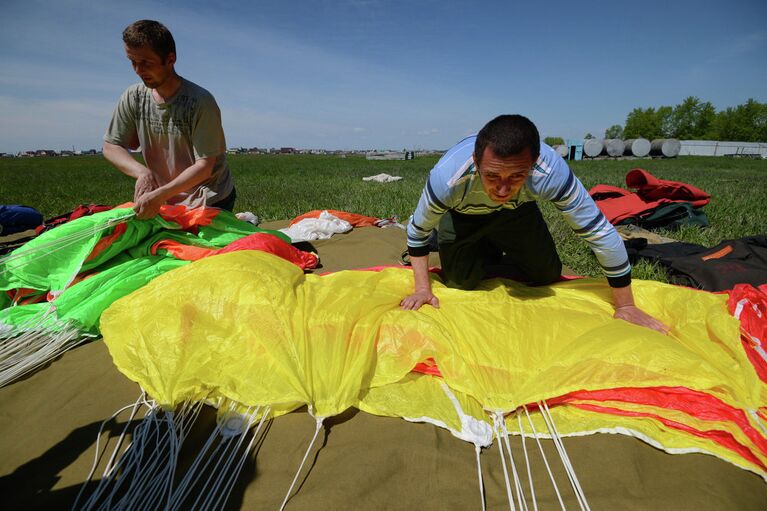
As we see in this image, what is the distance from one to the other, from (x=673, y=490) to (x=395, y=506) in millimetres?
857

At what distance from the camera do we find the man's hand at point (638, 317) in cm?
192

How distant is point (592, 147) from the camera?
92.6ft

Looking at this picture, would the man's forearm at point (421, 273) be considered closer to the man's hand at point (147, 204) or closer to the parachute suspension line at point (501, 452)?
the parachute suspension line at point (501, 452)

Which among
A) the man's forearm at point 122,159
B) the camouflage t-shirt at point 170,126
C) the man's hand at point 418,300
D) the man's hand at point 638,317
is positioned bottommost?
the man's hand at point 638,317

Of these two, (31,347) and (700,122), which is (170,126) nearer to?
(31,347)

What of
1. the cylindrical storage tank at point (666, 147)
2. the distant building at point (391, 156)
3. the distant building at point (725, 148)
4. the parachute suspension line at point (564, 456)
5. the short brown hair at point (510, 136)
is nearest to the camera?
the parachute suspension line at point (564, 456)

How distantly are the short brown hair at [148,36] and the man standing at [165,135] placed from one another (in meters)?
0.07

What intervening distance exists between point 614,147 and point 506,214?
32.3m

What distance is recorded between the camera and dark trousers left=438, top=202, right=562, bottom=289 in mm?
2438

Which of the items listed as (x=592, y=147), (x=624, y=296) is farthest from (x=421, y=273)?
(x=592, y=147)

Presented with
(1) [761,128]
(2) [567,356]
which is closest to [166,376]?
(2) [567,356]

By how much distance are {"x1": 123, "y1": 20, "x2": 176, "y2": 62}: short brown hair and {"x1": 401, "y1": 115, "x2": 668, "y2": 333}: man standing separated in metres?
1.98

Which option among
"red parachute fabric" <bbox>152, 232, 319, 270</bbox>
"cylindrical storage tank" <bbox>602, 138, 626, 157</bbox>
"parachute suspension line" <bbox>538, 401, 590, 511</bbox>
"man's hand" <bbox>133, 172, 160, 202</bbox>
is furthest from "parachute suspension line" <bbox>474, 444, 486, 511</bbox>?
"cylindrical storage tank" <bbox>602, 138, 626, 157</bbox>

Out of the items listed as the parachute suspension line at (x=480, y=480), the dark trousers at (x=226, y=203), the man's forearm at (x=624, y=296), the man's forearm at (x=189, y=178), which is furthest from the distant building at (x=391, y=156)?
the parachute suspension line at (x=480, y=480)
